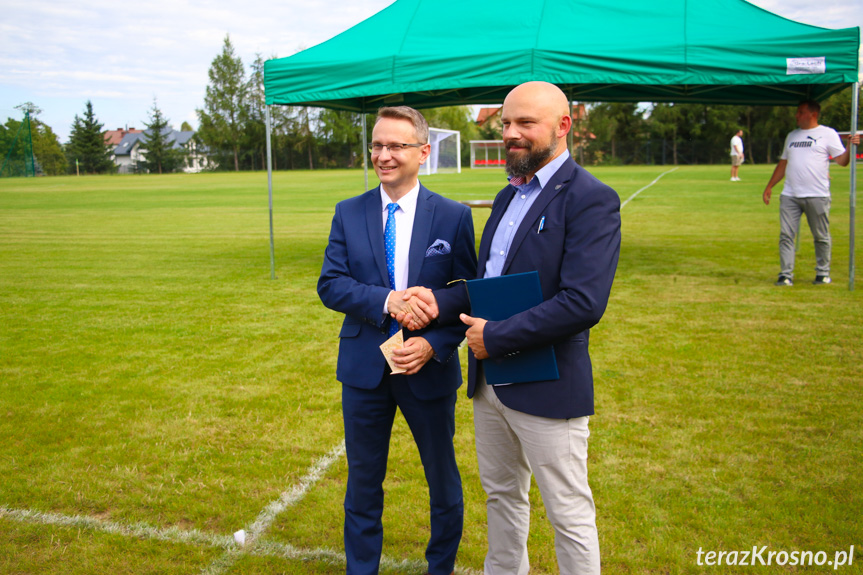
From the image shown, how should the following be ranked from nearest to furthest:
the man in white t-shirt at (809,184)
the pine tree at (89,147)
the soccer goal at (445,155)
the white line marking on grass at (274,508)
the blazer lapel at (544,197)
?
the blazer lapel at (544,197)
the white line marking on grass at (274,508)
the man in white t-shirt at (809,184)
the soccer goal at (445,155)
the pine tree at (89,147)

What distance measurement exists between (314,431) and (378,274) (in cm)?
206

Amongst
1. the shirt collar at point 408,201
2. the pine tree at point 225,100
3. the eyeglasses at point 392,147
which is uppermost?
the pine tree at point 225,100

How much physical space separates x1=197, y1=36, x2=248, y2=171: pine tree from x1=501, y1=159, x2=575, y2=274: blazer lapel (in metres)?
78.6

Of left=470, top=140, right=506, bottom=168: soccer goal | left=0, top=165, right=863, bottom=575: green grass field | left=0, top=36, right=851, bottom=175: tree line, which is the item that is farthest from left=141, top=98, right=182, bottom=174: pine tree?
left=0, top=165, right=863, bottom=575: green grass field

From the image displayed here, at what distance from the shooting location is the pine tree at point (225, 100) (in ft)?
252

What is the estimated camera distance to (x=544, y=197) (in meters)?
2.22

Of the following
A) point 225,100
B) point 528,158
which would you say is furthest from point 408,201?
point 225,100

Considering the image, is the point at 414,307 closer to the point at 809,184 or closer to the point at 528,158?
the point at 528,158

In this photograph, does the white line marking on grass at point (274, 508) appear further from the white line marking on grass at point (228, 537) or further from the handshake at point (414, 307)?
the handshake at point (414, 307)

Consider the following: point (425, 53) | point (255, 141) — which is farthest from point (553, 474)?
point (255, 141)

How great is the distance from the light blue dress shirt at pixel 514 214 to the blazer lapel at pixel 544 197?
0.03 metres

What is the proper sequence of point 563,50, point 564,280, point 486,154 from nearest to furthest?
point 564,280 < point 563,50 < point 486,154

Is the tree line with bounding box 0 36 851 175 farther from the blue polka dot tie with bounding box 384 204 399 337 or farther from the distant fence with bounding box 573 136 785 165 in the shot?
the blue polka dot tie with bounding box 384 204 399 337

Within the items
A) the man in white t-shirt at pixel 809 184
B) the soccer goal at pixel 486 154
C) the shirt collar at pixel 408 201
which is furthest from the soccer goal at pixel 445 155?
the shirt collar at pixel 408 201
